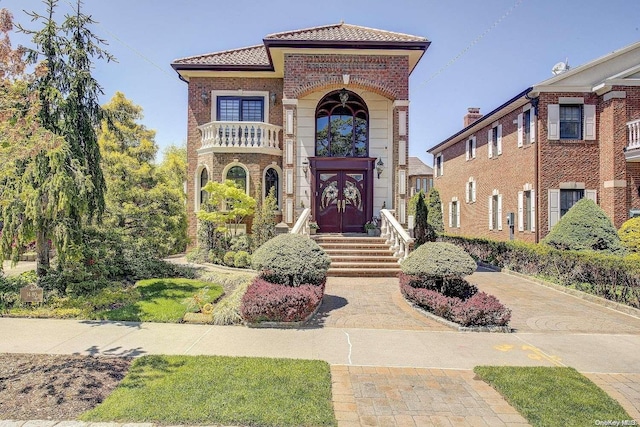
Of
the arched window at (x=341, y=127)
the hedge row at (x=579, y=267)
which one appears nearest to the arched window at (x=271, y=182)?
the arched window at (x=341, y=127)

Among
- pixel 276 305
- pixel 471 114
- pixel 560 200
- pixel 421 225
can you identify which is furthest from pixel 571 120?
pixel 276 305

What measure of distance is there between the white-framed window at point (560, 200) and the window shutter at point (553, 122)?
2338 millimetres

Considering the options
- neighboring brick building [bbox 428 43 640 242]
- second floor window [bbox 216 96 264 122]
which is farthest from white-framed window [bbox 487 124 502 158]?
second floor window [bbox 216 96 264 122]

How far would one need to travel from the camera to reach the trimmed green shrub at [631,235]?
11945 millimetres

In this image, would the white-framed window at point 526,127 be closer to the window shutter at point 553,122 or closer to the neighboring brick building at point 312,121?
the window shutter at point 553,122

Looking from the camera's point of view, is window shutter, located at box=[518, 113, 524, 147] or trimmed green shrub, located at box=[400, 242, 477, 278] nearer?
trimmed green shrub, located at box=[400, 242, 477, 278]

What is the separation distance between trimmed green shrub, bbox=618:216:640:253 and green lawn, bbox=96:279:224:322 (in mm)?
12838

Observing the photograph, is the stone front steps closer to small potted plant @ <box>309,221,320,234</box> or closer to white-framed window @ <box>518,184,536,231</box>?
small potted plant @ <box>309,221,320,234</box>

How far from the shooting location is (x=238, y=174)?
15.3 meters

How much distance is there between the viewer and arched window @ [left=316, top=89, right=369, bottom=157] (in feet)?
51.6

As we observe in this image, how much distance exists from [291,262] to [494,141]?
17.2 meters

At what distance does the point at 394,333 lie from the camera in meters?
6.55

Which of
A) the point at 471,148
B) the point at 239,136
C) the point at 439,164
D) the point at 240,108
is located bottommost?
the point at 239,136

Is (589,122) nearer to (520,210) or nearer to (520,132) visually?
(520,132)
